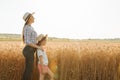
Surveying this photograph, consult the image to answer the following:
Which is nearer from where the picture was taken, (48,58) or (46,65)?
(46,65)

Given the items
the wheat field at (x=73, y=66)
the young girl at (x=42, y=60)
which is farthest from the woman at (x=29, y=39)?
the wheat field at (x=73, y=66)

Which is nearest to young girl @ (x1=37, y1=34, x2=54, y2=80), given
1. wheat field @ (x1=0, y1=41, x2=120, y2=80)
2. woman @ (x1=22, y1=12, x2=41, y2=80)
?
woman @ (x1=22, y1=12, x2=41, y2=80)

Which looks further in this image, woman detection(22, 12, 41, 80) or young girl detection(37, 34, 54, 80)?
young girl detection(37, 34, 54, 80)

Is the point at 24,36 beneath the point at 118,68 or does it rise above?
above

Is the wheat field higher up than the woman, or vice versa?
the woman

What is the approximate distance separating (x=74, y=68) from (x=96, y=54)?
0.74 metres

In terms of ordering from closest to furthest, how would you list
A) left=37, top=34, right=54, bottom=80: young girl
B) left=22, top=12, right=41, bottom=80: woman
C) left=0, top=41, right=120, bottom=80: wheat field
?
left=22, top=12, right=41, bottom=80: woman
left=37, top=34, right=54, bottom=80: young girl
left=0, top=41, right=120, bottom=80: wheat field

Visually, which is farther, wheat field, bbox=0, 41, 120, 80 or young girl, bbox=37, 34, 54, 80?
wheat field, bbox=0, 41, 120, 80

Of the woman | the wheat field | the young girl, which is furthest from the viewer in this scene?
the wheat field

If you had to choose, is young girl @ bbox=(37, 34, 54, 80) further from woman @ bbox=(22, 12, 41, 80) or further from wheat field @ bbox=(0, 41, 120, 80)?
wheat field @ bbox=(0, 41, 120, 80)

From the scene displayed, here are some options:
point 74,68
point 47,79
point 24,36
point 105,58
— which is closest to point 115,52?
point 105,58

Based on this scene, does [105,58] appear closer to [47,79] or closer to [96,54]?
[96,54]

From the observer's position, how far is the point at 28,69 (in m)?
11.4

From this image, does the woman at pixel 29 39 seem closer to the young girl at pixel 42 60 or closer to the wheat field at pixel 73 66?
the young girl at pixel 42 60
